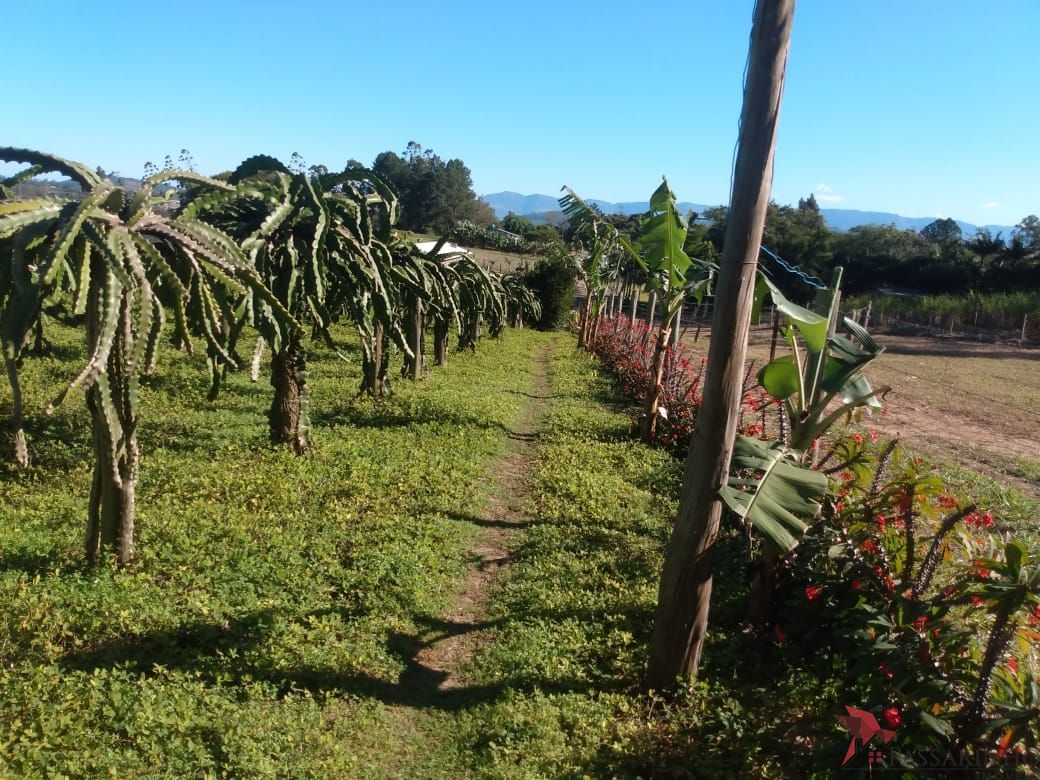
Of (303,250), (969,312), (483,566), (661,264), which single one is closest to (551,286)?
(969,312)

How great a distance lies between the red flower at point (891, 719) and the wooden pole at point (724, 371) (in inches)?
42.9

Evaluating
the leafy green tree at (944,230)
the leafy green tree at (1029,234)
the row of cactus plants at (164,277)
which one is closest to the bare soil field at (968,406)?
the row of cactus plants at (164,277)

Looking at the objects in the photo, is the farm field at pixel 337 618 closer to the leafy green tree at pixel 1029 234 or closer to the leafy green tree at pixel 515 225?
the leafy green tree at pixel 1029 234

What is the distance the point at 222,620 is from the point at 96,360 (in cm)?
176

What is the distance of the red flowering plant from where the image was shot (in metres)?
2.91

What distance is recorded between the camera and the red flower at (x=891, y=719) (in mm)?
3080

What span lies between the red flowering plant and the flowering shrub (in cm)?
217

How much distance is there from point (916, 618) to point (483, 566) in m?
3.27

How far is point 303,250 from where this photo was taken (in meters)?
6.71

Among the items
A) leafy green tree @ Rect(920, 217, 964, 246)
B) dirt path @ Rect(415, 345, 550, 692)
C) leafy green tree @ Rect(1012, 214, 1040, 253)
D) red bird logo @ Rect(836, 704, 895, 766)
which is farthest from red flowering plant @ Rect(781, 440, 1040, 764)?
leafy green tree @ Rect(920, 217, 964, 246)

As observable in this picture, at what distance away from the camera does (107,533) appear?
4.82m

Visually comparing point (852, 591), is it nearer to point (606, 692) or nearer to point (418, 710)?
point (606, 692)

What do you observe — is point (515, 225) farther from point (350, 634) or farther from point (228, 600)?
point (350, 634)

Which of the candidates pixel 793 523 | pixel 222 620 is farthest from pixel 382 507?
pixel 793 523
